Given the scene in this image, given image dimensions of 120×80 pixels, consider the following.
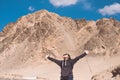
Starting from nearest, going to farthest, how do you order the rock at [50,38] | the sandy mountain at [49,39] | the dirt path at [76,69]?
the dirt path at [76,69] → the sandy mountain at [49,39] → the rock at [50,38]

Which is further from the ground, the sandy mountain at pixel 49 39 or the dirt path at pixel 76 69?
the sandy mountain at pixel 49 39

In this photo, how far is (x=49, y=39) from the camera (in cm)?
A: 10744

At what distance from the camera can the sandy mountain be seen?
106250mm

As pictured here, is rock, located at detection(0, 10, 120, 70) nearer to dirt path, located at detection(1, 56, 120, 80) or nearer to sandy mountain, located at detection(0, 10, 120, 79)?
sandy mountain, located at detection(0, 10, 120, 79)

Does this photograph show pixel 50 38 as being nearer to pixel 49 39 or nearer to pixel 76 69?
pixel 49 39

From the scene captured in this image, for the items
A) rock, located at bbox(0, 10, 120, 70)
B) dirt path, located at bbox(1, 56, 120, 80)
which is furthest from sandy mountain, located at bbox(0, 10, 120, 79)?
dirt path, located at bbox(1, 56, 120, 80)

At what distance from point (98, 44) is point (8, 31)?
2701 cm

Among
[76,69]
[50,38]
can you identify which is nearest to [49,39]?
[50,38]

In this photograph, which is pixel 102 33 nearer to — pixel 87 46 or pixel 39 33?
pixel 87 46

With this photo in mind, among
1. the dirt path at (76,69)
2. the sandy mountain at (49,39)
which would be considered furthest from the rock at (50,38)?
the dirt path at (76,69)

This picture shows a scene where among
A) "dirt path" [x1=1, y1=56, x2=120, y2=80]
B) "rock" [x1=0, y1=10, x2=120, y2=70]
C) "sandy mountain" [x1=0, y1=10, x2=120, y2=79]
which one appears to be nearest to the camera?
"dirt path" [x1=1, y1=56, x2=120, y2=80]

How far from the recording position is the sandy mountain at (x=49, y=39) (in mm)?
106250

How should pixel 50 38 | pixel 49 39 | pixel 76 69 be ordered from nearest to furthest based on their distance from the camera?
pixel 76 69 < pixel 49 39 < pixel 50 38

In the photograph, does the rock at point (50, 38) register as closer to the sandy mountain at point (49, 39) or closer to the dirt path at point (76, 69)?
the sandy mountain at point (49, 39)
